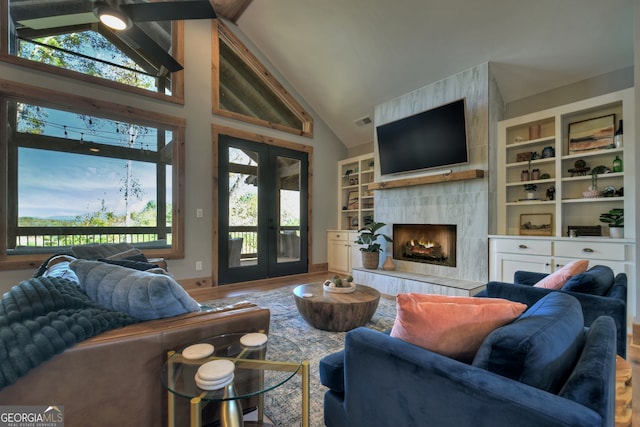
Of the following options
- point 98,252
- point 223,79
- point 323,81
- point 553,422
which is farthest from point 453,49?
point 98,252

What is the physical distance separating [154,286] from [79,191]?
3.32 m

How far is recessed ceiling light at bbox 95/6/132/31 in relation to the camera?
7.13ft

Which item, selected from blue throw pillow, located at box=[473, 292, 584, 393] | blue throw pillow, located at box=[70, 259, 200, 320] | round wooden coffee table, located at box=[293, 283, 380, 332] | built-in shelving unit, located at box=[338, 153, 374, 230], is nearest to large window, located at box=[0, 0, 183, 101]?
blue throw pillow, located at box=[70, 259, 200, 320]

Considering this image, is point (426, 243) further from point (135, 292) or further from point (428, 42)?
point (135, 292)

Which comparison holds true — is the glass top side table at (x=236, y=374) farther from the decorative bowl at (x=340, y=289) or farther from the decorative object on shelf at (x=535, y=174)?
the decorative object on shelf at (x=535, y=174)

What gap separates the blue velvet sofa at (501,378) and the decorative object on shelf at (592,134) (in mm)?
2968

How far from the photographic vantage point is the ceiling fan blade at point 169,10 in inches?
88.6

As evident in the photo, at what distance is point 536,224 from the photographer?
3.55 metres

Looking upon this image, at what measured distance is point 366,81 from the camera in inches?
179

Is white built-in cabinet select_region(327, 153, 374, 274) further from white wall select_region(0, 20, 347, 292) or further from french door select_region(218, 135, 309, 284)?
white wall select_region(0, 20, 347, 292)

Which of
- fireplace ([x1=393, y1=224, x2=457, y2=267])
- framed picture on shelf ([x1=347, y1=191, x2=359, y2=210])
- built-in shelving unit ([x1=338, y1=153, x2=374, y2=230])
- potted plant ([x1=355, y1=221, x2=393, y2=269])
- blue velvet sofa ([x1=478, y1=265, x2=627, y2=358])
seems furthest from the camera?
framed picture on shelf ([x1=347, y1=191, x2=359, y2=210])

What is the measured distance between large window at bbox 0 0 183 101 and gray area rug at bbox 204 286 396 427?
2.88 meters

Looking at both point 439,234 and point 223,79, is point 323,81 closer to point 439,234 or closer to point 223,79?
point 223,79

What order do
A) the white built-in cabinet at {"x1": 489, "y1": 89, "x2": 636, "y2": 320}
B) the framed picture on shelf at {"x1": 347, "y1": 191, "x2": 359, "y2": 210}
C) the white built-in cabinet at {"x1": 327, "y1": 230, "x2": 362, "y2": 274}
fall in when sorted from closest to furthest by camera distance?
the white built-in cabinet at {"x1": 489, "y1": 89, "x2": 636, "y2": 320} → the white built-in cabinet at {"x1": 327, "y1": 230, "x2": 362, "y2": 274} → the framed picture on shelf at {"x1": 347, "y1": 191, "x2": 359, "y2": 210}
